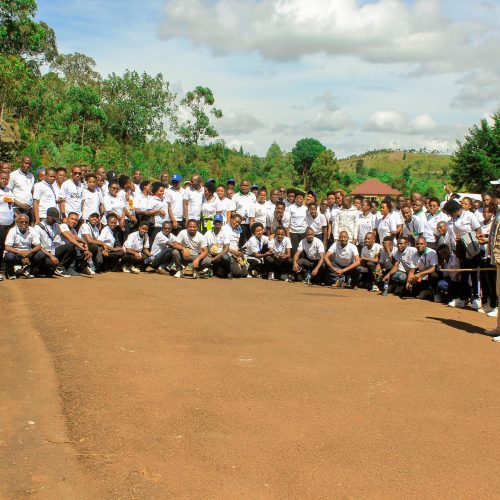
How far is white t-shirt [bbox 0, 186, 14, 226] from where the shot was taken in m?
10.9

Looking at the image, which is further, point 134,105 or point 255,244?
point 134,105

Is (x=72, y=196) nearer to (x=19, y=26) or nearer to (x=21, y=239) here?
(x=21, y=239)

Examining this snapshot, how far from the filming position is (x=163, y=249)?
12617mm

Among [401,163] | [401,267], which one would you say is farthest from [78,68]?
[401,163]

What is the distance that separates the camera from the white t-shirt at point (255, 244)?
13.2 m

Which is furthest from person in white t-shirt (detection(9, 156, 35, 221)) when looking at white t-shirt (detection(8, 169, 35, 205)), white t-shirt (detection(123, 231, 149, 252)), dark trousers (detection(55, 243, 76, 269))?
white t-shirt (detection(123, 231, 149, 252))

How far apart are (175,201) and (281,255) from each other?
8.57 feet

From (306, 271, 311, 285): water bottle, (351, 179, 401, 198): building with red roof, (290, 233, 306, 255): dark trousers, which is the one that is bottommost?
(306, 271, 311, 285): water bottle

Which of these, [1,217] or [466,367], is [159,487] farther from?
[1,217]

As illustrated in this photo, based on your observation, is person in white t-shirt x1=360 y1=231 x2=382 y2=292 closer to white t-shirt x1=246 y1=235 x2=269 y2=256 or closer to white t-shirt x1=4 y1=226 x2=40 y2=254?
white t-shirt x1=246 y1=235 x2=269 y2=256

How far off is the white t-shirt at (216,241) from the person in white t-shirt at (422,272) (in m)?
3.90

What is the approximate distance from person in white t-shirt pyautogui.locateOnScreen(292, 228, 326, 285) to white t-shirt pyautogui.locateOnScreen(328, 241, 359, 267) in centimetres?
31

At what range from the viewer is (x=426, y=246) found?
449 inches

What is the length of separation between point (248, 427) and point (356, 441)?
0.80 metres
